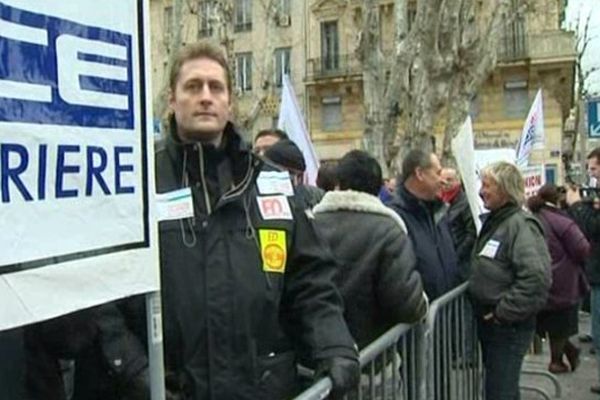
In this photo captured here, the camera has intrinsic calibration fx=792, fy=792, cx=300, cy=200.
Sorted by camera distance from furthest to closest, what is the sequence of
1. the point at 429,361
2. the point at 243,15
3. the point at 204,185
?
the point at 243,15
the point at 429,361
the point at 204,185

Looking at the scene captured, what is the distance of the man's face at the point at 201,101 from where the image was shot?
2.53 meters

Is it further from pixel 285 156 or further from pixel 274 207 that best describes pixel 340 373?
pixel 285 156

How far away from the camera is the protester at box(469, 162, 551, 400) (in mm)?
4503

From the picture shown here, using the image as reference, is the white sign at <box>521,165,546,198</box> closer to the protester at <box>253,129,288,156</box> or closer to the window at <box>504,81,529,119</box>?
the protester at <box>253,129,288,156</box>

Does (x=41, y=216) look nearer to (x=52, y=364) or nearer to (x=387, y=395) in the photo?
(x=52, y=364)

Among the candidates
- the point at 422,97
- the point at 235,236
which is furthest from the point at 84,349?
the point at 422,97

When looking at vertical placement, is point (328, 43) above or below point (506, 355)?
above

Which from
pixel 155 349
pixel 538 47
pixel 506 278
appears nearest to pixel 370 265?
pixel 506 278

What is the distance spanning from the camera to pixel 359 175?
3748 mm

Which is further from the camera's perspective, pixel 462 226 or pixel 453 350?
pixel 462 226

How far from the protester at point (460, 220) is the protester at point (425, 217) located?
3.03 feet

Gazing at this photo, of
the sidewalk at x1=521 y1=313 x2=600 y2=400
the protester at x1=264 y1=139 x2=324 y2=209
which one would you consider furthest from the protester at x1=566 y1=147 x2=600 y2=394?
the protester at x1=264 y1=139 x2=324 y2=209

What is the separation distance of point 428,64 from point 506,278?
13633 millimetres

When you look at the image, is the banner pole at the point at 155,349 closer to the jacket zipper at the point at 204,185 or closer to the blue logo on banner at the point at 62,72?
the blue logo on banner at the point at 62,72
